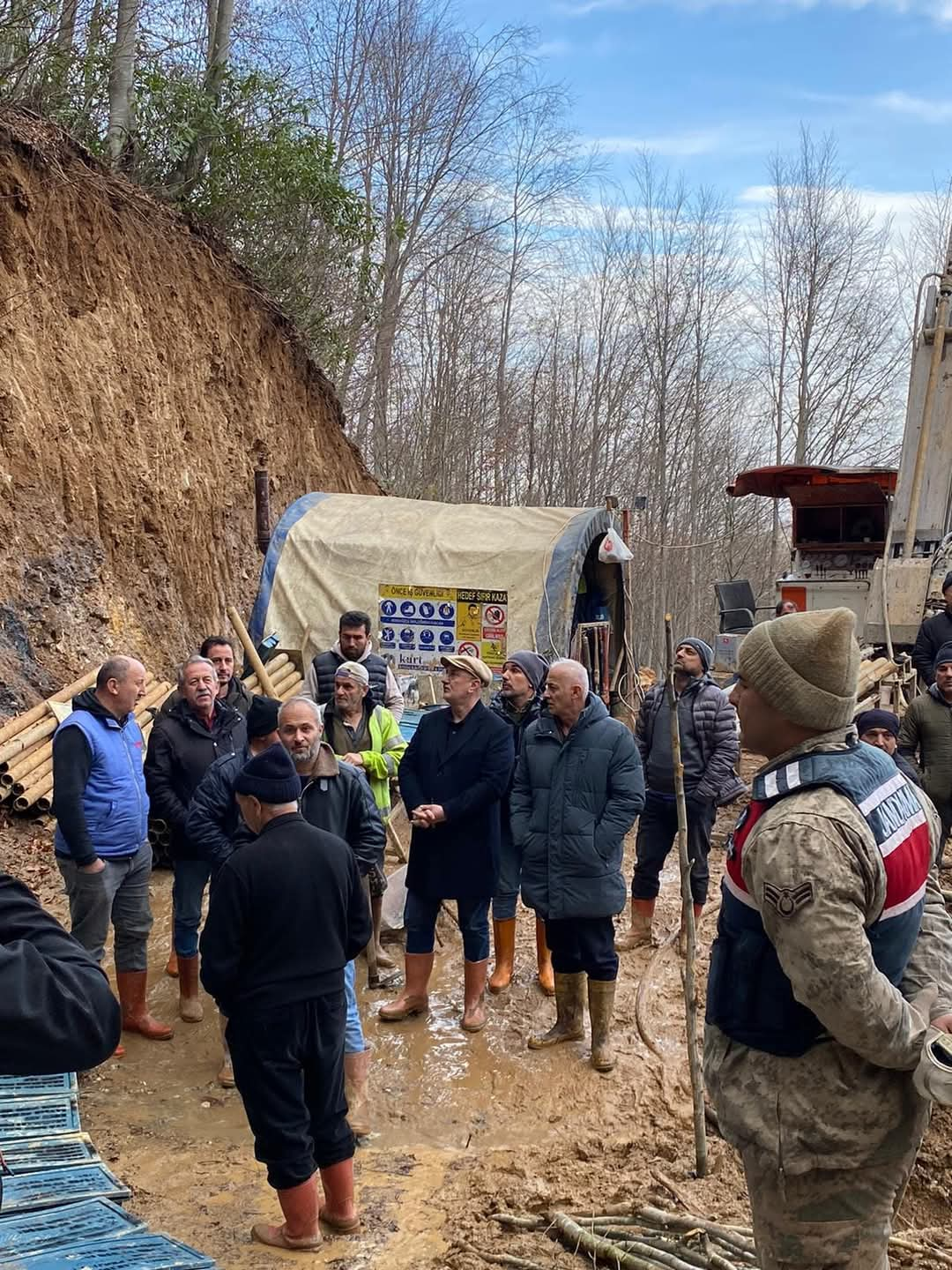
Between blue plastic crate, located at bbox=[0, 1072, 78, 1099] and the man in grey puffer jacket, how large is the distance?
3468 mm

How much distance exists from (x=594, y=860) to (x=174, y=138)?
31.9ft

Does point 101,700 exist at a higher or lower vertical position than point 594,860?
higher

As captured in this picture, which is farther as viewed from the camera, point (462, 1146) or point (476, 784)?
point (476, 784)

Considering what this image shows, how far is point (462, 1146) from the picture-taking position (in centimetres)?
458

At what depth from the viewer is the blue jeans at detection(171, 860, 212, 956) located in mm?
5562

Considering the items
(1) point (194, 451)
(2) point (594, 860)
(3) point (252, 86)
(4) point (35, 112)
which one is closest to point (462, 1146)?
(2) point (594, 860)

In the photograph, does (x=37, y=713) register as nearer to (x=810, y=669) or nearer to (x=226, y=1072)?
(x=226, y=1072)

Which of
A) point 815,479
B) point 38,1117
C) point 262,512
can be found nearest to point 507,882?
point 38,1117

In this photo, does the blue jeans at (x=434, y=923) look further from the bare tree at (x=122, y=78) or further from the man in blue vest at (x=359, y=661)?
the bare tree at (x=122, y=78)

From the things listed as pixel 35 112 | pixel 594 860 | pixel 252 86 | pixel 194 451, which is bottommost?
pixel 594 860

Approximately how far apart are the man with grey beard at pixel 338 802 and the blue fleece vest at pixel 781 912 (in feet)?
7.91

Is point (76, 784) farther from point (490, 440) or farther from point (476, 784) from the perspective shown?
point (490, 440)

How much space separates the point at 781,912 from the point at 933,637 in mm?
6172

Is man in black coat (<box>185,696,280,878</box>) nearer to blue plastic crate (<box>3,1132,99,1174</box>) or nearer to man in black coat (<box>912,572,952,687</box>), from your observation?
blue plastic crate (<box>3,1132,99,1174</box>)
